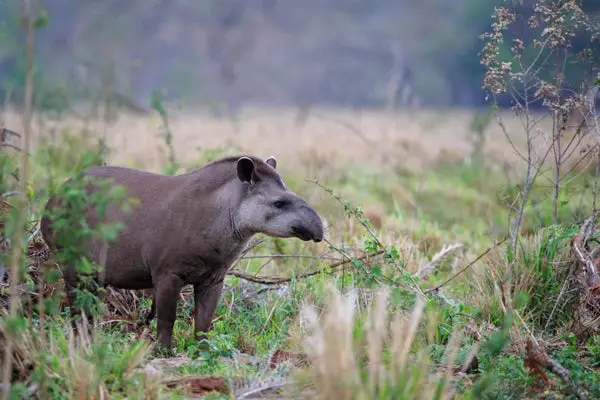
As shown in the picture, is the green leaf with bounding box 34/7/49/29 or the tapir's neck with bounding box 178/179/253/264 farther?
the tapir's neck with bounding box 178/179/253/264

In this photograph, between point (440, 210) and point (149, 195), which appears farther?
point (440, 210)

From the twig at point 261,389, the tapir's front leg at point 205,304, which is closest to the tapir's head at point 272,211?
the tapir's front leg at point 205,304

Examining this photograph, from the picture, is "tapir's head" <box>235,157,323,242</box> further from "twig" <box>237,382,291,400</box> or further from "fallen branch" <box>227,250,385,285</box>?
"twig" <box>237,382,291,400</box>

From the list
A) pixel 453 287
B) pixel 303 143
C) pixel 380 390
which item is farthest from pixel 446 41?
pixel 380 390

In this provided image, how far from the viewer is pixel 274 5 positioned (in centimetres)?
8356

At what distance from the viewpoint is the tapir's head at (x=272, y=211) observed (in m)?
7.38

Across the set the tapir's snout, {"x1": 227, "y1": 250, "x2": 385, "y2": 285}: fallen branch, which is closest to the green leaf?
the tapir's snout

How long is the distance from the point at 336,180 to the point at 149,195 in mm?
11655

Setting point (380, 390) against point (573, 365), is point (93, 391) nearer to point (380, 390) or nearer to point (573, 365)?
point (380, 390)

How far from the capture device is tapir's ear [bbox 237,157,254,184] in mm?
7418

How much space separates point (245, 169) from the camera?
7.51 metres

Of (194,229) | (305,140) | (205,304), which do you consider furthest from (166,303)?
(305,140)

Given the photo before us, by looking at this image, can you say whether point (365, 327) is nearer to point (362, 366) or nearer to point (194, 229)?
point (362, 366)

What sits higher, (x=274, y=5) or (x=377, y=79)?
(x=274, y=5)
